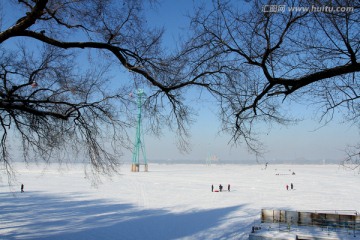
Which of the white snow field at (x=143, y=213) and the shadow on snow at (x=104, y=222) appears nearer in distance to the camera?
the shadow on snow at (x=104, y=222)

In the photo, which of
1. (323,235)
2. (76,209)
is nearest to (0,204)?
(76,209)

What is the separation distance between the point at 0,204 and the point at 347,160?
900 inches

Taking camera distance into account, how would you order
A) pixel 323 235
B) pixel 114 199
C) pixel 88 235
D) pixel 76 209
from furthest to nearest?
pixel 114 199 < pixel 76 209 < pixel 88 235 < pixel 323 235

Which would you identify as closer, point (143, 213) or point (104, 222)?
point (104, 222)

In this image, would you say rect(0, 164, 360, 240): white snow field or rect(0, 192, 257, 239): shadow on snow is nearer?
rect(0, 192, 257, 239): shadow on snow

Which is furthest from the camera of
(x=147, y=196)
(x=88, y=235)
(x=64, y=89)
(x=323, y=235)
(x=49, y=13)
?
(x=147, y=196)

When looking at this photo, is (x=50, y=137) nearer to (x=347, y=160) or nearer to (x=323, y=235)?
(x=347, y=160)

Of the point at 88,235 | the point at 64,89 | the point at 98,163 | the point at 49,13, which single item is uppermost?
the point at 49,13

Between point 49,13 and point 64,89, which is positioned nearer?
point 49,13

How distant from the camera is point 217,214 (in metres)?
19.5

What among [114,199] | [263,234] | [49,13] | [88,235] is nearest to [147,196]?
[114,199]

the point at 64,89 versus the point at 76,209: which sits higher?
the point at 64,89

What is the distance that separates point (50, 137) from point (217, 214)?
13597mm

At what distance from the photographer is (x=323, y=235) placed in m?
12.7
